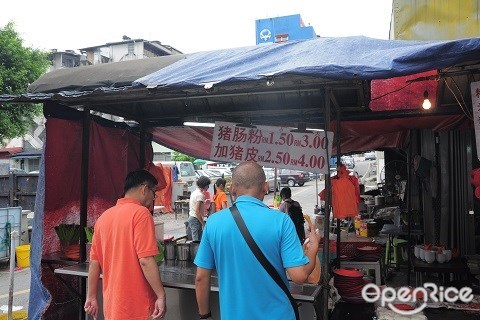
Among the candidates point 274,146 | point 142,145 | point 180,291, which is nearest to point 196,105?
point 142,145

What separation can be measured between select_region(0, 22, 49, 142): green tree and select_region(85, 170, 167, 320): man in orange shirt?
13.8m

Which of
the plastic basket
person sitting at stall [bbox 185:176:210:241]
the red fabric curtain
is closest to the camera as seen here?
the red fabric curtain

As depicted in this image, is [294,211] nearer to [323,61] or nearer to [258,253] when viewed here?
[323,61]

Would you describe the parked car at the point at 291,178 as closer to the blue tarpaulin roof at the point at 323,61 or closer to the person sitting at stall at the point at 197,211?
the person sitting at stall at the point at 197,211

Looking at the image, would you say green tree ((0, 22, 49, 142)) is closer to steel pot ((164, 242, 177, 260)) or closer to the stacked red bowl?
steel pot ((164, 242, 177, 260))

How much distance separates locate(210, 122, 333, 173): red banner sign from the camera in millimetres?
4504

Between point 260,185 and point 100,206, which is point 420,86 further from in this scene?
point 100,206

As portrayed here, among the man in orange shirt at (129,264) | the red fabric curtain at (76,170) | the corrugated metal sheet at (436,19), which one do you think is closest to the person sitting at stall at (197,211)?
the red fabric curtain at (76,170)

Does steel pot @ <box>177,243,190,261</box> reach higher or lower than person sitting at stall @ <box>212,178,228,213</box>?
lower

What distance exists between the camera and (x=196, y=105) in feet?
19.9

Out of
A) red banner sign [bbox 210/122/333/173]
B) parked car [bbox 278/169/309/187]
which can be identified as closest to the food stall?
red banner sign [bbox 210/122/333/173]

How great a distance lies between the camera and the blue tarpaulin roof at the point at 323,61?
288 centimetres
